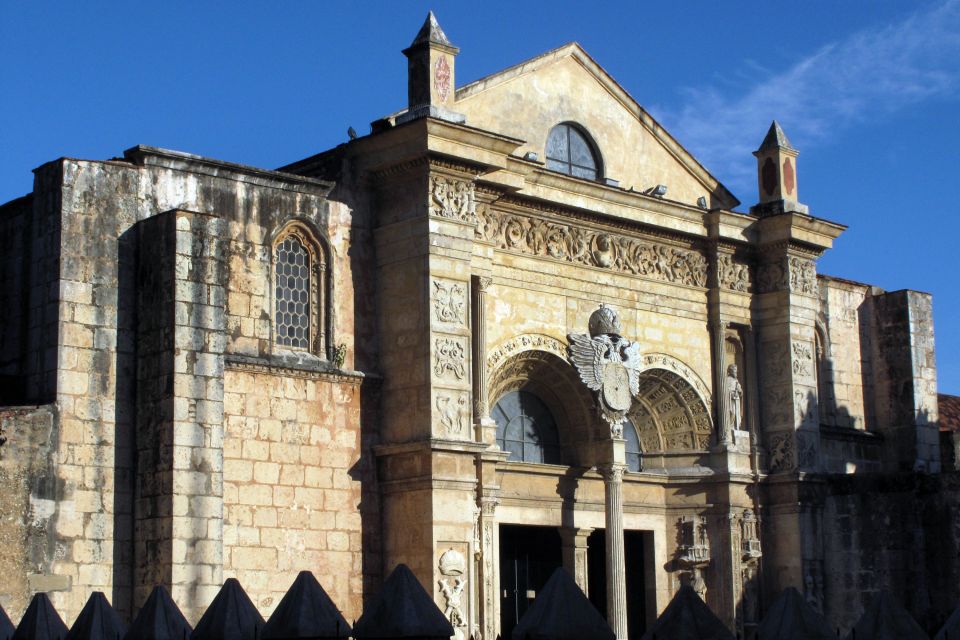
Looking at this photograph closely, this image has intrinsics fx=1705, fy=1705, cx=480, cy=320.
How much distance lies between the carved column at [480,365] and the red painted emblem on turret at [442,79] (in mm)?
2543

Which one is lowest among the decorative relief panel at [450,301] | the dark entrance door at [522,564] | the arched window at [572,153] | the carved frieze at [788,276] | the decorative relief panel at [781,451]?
the dark entrance door at [522,564]

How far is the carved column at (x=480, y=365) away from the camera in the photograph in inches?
912

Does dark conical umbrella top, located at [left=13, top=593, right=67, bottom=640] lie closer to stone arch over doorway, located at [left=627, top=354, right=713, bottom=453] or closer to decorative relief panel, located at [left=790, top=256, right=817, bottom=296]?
stone arch over doorway, located at [left=627, top=354, right=713, bottom=453]

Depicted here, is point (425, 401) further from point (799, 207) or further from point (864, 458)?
point (864, 458)

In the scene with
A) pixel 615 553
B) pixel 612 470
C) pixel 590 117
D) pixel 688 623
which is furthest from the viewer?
pixel 590 117

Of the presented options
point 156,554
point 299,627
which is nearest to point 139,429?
point 156,554

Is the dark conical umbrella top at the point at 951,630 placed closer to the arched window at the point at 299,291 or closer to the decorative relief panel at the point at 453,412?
the decorative relief panel at the point at 453,412

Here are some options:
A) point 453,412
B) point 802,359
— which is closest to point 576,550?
point 453,412

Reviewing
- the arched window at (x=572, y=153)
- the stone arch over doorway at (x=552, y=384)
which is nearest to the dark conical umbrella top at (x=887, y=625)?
the stone arch over doorway at (x=552, y=384)

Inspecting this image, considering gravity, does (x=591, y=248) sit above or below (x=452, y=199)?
below

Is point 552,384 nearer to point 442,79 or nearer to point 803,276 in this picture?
point 442,79

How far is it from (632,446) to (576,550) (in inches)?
110

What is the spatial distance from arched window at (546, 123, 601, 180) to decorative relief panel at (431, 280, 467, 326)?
3773 mm

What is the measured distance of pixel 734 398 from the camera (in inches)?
1071
